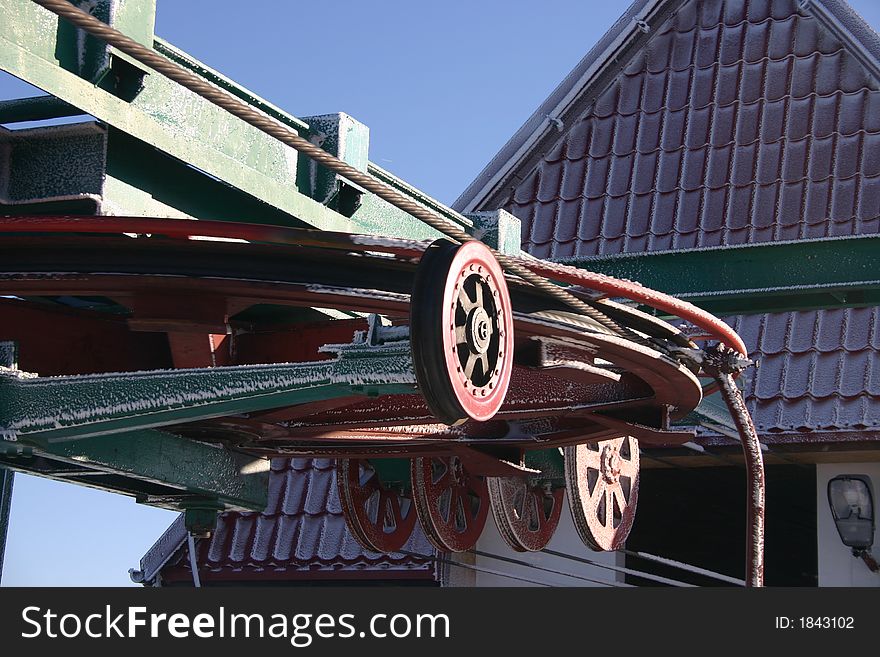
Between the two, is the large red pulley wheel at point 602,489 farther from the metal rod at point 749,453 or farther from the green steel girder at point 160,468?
the green steel girder at point 160,468

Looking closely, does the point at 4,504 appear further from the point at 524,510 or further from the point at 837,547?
the point at 837,547

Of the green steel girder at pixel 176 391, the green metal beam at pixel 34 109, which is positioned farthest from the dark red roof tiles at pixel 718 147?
the green metal beam at pixel 34 109

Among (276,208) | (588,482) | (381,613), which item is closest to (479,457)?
(588,482)

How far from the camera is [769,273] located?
7664mm

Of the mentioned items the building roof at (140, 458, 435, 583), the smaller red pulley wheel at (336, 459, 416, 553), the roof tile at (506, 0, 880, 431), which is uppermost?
the roof tile at (506, 0, 880, 431)

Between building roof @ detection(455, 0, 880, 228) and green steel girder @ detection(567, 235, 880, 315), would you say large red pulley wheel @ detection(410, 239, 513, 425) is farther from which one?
building roof @ detection(455, 0, 880, 228)

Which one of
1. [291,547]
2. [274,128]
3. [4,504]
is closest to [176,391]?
[274,128]

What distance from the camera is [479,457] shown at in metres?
8.41

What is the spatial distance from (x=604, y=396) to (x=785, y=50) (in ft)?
23.7

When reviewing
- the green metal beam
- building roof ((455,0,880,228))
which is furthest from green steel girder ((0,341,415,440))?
building roof ((455,0,880,228))

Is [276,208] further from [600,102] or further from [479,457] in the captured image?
[600,102]

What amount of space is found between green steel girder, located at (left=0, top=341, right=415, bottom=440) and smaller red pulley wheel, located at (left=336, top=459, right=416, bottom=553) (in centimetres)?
336

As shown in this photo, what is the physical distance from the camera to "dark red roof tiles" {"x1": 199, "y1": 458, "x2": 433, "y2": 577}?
1229 centimetres

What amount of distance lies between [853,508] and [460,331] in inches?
260
